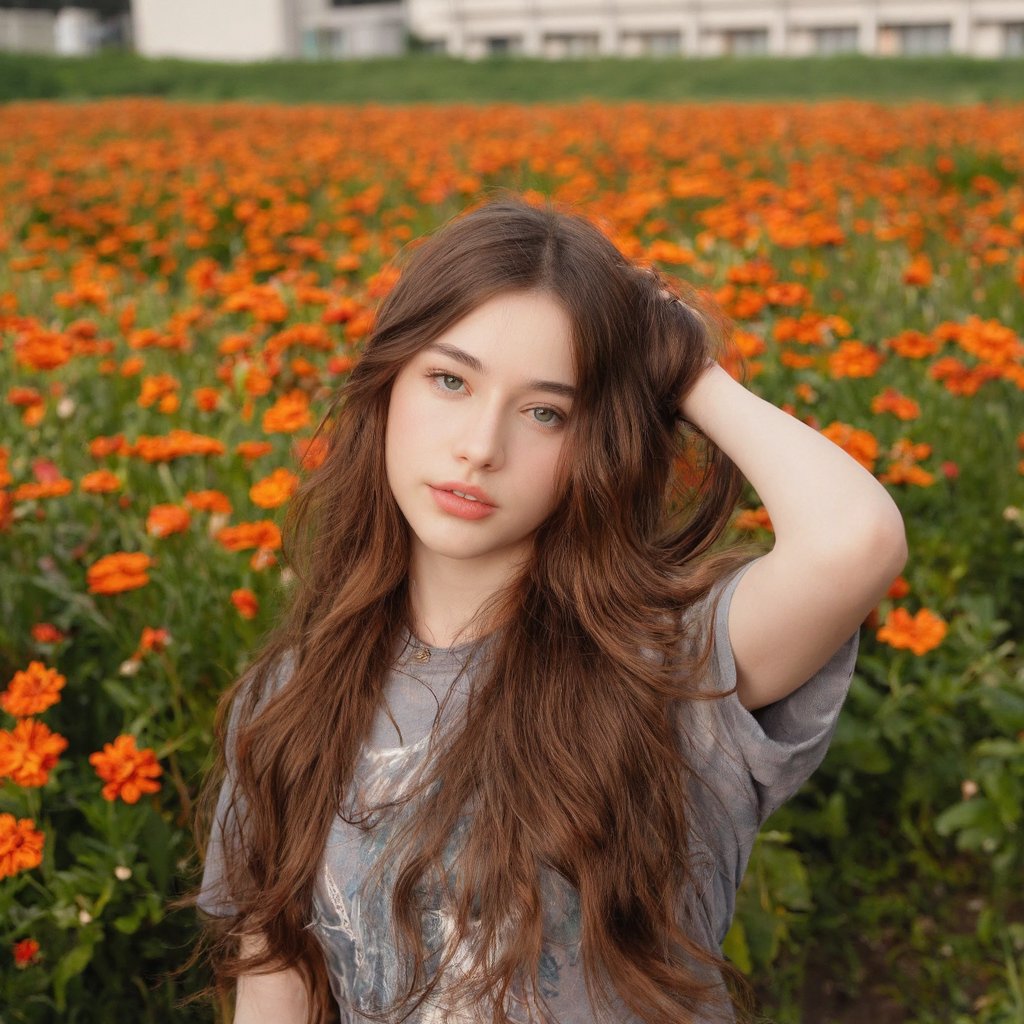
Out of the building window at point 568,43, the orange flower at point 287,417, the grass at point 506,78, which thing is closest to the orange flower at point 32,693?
the orange flower at point 287,417

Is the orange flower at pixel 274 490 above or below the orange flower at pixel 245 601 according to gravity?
above

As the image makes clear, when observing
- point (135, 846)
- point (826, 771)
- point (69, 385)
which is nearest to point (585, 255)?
point (135, 846)

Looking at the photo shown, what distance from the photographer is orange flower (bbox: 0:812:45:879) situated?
4.67 ft

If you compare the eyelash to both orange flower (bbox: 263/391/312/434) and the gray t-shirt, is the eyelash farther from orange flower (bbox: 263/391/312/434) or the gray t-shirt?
orange flower (bbox: 263/391/312/434)

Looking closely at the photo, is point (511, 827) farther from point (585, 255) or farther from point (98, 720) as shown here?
point (98, 720)

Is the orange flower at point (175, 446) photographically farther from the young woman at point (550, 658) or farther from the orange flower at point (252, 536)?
the young woman at point (550, 658)

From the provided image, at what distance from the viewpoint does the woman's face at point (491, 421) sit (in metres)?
1.24

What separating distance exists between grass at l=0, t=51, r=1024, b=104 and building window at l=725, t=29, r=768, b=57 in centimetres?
1818

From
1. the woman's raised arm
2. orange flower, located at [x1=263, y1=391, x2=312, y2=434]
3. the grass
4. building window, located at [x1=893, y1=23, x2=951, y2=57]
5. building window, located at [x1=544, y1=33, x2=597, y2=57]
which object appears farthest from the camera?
building window, located at [x1=544, y1=33, x2=597, y2=57]

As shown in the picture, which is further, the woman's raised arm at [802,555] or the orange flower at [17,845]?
the orange flower at [17,845]

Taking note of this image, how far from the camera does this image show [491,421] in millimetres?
1223

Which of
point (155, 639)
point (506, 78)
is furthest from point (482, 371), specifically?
point (506, 78)

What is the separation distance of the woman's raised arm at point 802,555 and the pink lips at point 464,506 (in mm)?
251

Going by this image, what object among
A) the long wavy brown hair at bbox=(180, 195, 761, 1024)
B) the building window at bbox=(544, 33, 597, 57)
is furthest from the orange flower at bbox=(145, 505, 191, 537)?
the building window at bbox=(544, 33, 597, 57)
